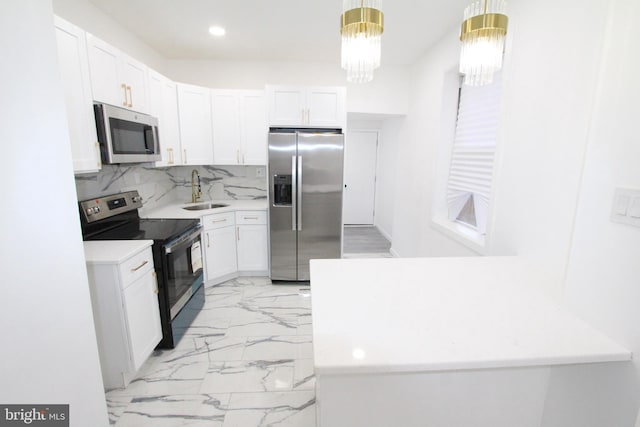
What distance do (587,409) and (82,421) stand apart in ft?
6.56

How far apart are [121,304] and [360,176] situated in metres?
4.95

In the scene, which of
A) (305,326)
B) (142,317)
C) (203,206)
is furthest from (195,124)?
(305,326)

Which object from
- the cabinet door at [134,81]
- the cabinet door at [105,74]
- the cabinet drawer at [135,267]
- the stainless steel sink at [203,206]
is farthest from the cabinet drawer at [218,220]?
the cabinet door at [105,74]

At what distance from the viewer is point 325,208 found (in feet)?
10.7

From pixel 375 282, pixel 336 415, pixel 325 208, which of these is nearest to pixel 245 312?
pixel 325 208

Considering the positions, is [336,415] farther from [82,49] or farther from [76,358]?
[82,49]

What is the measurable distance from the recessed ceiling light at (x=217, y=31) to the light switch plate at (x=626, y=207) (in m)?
3.21

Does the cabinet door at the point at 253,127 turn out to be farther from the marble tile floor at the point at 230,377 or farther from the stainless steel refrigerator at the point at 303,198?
the marble tile floor at the point at 230,377

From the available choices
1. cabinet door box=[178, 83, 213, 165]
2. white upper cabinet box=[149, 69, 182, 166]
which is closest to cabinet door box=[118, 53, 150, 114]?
white upper cabinet box=[149, 69, 182, 166]

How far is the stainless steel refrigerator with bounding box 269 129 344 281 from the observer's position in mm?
3096

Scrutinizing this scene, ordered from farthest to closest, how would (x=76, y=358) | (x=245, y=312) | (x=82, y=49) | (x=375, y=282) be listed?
(x=245, y=312) < (x=82, y=49) < (x=375, y=282) < (x=76, y=358)

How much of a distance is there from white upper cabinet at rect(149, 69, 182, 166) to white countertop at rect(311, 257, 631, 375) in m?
2.38

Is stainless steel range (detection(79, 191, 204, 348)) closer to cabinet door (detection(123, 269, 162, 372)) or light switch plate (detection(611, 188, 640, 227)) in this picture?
cabinet door (detection(123, 269, 162, 372))

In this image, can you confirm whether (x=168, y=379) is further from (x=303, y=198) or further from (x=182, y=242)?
(x=303, y=198)
